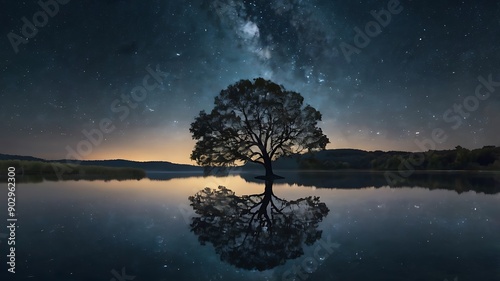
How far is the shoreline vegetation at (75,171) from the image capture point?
31486 millimetres

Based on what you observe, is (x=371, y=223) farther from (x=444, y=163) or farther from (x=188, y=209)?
(x=444, y=163)

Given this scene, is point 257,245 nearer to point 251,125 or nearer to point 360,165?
point 251,125

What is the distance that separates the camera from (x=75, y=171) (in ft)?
123

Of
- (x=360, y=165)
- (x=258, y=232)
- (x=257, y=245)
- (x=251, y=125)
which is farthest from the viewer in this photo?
(x=360, y=165)

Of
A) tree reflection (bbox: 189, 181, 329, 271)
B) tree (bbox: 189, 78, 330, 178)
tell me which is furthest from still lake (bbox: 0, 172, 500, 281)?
tree (bbox: 189, 78, 330, 178)

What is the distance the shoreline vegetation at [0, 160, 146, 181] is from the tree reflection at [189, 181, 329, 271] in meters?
28.4

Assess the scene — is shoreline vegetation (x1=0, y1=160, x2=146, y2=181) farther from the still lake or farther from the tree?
the still lake

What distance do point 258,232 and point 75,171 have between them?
38.2 meters

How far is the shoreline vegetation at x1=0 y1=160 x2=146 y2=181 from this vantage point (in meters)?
31.5

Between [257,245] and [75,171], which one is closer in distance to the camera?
[257,245]

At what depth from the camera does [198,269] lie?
14.3 feet

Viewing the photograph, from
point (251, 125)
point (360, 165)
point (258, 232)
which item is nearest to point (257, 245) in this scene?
point (258, 232)

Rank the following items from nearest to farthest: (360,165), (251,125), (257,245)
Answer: (257,245) < (251,125) < (360,165)

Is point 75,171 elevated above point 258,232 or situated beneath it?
elevated above
